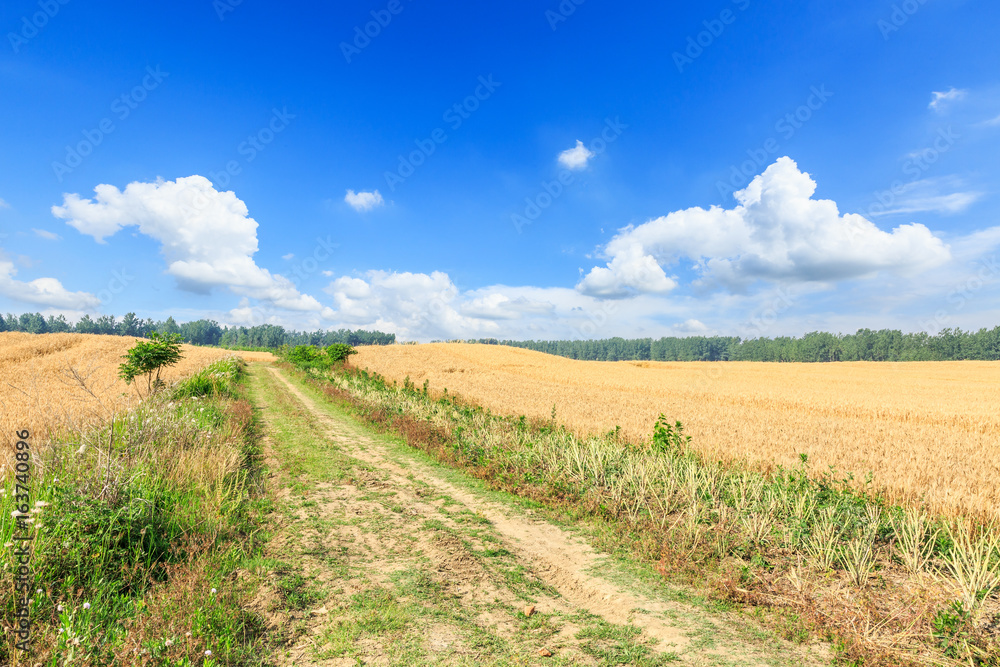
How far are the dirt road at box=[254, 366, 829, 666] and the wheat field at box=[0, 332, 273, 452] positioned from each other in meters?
4.22

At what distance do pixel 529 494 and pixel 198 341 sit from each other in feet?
660

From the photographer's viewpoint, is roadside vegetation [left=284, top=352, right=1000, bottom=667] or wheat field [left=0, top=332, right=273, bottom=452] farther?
wheat field [left=0, top=332, right=273, bottom=452]

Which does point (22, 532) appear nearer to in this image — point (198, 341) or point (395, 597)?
point (395, 597)

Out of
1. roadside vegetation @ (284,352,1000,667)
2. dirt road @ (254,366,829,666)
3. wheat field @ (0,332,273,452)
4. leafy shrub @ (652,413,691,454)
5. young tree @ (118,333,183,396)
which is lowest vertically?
dirt road @ (254,366,829,666)

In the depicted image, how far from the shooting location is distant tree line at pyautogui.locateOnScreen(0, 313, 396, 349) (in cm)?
14250

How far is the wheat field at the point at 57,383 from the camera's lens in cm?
764

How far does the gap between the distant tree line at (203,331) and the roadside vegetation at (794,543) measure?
4979 inches

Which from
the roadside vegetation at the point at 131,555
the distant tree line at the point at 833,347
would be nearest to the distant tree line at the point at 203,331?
the distant tree line at the point at 833,347

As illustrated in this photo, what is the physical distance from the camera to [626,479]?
8680 mm

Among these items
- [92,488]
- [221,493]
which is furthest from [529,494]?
[92,488]

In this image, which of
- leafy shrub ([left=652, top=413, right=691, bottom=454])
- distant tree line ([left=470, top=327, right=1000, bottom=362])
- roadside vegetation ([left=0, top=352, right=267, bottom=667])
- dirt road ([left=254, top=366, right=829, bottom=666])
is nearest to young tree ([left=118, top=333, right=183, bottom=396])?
roadside vegetation ([left=0, top=352, right=267, bottom=667])

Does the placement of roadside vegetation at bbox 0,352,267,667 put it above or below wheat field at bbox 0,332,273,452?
below

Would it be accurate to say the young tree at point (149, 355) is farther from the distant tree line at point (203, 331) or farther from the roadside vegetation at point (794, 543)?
the distant tree line at point (203, 331)

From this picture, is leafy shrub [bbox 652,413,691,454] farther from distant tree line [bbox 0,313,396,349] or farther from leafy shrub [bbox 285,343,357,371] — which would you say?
distant tree line [bbox 0,313,396,349]
